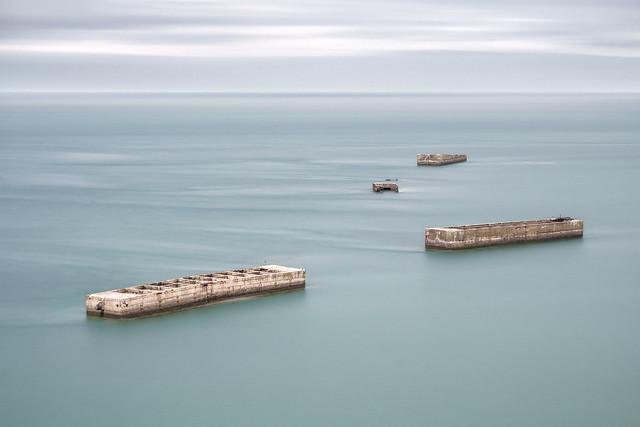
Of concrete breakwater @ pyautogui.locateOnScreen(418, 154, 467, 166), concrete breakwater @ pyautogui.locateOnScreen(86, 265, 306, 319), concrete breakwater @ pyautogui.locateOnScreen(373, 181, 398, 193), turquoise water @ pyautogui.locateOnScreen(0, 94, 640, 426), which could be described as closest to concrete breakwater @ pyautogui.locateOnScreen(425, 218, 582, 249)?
turquoise water @ pyautogui.locateOnScreen(0, 94, 640, 426)

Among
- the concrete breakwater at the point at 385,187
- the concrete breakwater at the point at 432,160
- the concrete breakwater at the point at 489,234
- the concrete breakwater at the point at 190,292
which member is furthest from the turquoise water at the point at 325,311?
the concrete breakwater at the point at 432,160

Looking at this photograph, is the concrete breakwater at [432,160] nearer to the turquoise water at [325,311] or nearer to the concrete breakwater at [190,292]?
the turquoise water at [325,311]

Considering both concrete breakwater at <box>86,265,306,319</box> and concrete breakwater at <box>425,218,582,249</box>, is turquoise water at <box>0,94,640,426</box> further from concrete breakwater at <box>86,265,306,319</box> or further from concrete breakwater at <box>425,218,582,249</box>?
concrete breakwater at <box>425,218,582,249</box>

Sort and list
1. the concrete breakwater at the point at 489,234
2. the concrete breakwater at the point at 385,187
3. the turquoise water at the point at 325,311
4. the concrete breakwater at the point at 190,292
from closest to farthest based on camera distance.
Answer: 1. the turquoise water at the point at 325,311
2. the concrete breakwater at the point at 190,292
3. the concrete breakwater at the point at 489,234
4. the concrete breakwater at the point at 385,187

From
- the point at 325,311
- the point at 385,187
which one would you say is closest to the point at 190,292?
the point at 325,311

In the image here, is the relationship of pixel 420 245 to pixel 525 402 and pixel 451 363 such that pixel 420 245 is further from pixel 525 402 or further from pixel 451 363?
pixel 525 402

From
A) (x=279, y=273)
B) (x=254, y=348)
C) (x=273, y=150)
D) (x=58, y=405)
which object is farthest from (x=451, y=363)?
(x=273, y=150)
